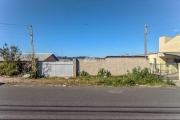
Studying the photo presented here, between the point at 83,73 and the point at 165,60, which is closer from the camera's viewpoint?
the point at 83,73

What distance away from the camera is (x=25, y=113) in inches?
184

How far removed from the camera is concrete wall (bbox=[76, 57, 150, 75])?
1742cm

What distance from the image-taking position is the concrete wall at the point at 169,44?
3317 cm

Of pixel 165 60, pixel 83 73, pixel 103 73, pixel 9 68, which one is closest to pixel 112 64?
pixel 103 73

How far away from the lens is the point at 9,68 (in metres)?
17.3

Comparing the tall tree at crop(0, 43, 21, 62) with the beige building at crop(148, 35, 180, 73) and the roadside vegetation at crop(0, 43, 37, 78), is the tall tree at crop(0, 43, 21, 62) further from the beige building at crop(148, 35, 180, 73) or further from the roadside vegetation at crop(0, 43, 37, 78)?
the beige building at crop(148, 35, 180, 73)

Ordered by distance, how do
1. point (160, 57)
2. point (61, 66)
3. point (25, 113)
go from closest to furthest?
point (25, 113) < point (61, 66) < point (160, 57)

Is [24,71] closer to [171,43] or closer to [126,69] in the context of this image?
[126,69]

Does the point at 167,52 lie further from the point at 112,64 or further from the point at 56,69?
the point at 56,69

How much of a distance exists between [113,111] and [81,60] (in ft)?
41.7

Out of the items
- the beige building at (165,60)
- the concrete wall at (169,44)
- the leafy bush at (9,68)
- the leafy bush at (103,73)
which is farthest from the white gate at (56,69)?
the concrete wall at (169,44)

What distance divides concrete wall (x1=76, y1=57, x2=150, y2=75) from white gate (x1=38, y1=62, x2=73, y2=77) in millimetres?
1105

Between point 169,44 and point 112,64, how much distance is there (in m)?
26.3

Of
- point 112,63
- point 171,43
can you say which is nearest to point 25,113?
point 112,63
